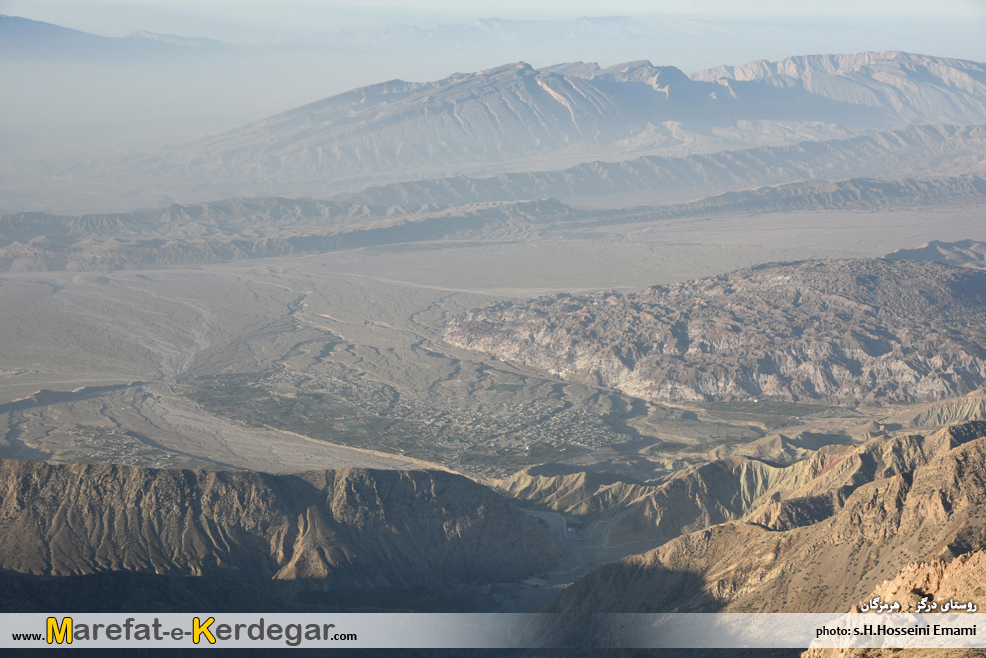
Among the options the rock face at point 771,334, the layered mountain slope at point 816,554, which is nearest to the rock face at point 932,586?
the layered mountain slope at point 816,554

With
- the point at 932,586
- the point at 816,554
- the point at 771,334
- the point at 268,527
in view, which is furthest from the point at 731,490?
the point at 771,334

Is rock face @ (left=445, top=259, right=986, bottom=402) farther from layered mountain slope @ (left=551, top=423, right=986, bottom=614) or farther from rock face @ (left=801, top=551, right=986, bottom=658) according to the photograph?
rock face @ (left=801, top=551, right=986, bottom=658)

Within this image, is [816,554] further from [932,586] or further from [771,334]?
[771,334]

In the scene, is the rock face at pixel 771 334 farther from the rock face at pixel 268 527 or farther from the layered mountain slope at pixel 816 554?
the layered mountain slope at pixel 816 554

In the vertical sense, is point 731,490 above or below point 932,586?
below

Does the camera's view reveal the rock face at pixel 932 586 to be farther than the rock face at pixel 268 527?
No

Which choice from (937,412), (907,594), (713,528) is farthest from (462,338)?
(907,594)

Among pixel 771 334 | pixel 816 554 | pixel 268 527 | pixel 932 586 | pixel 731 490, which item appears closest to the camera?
pixel 932 586
